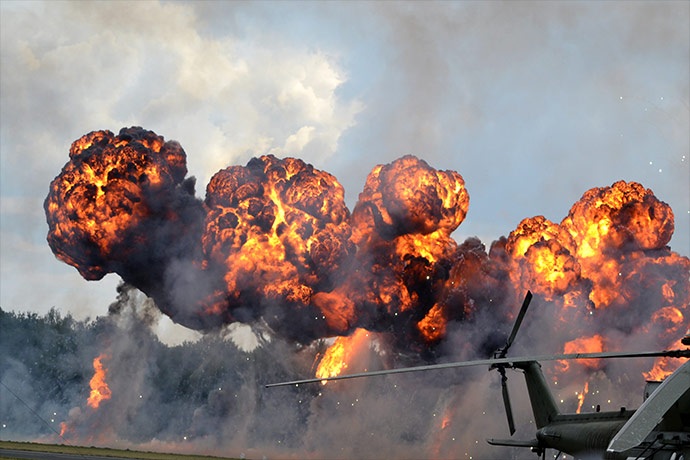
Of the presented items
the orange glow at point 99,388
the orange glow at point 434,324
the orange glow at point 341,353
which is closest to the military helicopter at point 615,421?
the orange glow at point 434,324

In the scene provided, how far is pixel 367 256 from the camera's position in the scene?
90000 mm

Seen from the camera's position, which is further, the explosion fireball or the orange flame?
the orange flame

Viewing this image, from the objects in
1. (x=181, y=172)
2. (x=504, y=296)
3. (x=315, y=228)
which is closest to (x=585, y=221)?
(x=504, y=296)

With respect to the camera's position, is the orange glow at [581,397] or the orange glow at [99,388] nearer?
the orange glow at [581,397]

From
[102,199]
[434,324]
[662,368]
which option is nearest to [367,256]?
[434,324]

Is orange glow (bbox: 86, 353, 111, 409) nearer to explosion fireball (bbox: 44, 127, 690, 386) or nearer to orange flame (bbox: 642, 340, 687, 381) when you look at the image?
explosion fireball (bbox: 44, 127, 690, 386)

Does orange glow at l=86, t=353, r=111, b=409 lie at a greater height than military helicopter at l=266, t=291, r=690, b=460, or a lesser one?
greater

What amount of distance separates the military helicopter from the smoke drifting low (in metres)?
55.1

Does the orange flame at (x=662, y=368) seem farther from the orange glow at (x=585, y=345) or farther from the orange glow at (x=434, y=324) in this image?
the orange glow at (x=434, y=324)

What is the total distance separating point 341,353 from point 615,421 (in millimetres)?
74010

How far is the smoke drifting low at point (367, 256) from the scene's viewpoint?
8494cm

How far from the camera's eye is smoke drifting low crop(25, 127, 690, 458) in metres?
84.9

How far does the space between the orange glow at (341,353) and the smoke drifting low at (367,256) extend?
209 inches

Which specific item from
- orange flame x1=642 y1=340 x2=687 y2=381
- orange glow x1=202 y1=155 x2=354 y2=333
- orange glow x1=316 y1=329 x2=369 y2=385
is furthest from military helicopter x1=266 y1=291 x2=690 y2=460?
orange glow x1=316 y1=329 x2=369 y2=385
